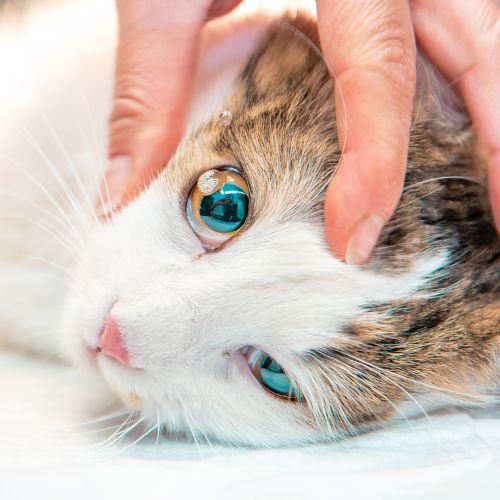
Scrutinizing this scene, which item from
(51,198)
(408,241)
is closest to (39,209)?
(51,198)

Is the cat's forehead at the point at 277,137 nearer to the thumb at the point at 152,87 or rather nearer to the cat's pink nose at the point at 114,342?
the thumb at the point at 152,87

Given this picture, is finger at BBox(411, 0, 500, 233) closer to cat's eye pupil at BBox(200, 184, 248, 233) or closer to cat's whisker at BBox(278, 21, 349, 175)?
cat's whisker at BBox(278, 21, 349, 175)

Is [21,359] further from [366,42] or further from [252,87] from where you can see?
[366,42]

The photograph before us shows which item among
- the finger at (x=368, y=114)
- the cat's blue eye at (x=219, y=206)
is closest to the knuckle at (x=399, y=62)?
the finger at (x=368, y=114)

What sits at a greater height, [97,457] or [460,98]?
[460,98]

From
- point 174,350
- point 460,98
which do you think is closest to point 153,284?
point 174,350

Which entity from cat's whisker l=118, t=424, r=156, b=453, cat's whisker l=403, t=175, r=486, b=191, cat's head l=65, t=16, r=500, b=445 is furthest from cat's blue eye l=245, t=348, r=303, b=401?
cat's whisker l=403, t=175, r=486, b=191
